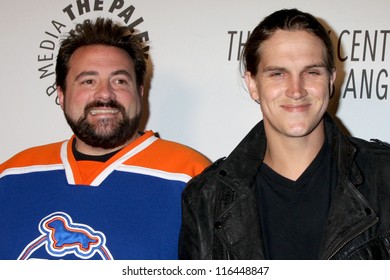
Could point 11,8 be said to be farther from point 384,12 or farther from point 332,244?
point 332,244

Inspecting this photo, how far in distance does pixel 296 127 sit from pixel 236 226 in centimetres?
29

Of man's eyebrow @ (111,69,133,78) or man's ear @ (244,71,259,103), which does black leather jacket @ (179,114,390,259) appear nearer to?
man's ear @ (244,71,259,103)

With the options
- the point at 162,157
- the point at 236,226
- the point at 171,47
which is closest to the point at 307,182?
the point at 236,226

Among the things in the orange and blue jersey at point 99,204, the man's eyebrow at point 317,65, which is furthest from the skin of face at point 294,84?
the orange and blue jersey at point 99,204

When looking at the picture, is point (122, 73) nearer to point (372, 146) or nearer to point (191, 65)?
point (191, 65)

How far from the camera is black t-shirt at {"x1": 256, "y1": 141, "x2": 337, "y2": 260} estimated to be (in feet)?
4.36

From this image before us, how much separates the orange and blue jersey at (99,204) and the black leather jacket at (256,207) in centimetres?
14

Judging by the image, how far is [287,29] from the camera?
144 centimetres

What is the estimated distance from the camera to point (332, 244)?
4.16ft

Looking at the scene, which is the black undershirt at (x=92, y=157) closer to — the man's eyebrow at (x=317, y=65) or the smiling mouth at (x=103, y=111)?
the smiling mouth at (x=103, y=111)

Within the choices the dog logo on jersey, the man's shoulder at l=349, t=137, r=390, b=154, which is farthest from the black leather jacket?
the dog logo on jersey

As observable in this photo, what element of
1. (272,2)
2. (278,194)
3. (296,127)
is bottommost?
(278,194)

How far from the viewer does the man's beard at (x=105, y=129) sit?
5.81 ft

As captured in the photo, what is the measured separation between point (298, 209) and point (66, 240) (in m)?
0.69
